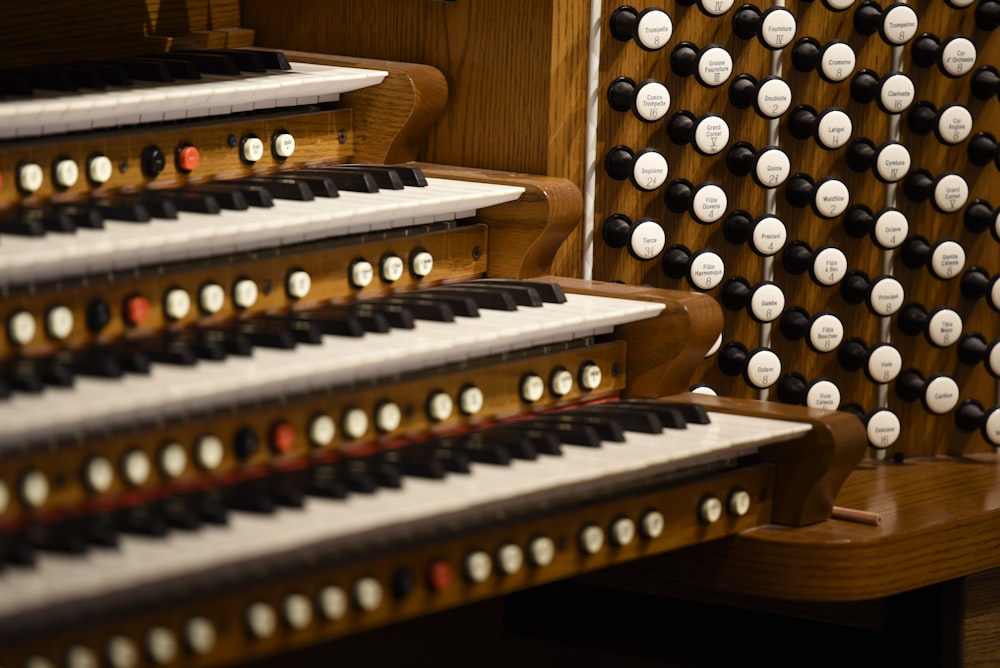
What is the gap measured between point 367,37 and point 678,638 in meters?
0.99

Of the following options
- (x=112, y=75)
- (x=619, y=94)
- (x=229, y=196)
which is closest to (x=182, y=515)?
(x=229, y=196)

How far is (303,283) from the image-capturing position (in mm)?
1984

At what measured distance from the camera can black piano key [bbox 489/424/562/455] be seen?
1.90m

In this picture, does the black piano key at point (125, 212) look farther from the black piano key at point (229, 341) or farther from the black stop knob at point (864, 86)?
the black stop knob at point (864, 86)

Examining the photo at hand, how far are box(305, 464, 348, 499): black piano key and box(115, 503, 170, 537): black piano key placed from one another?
17cm

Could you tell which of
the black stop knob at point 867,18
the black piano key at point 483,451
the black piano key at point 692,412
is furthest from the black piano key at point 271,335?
the black stop knob at point 867,18

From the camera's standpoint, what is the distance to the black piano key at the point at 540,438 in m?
1.90

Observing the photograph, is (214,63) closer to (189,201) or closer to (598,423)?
(189,201)

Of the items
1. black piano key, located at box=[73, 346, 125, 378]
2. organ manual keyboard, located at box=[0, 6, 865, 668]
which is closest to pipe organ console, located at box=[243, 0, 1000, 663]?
organ manual keyboard, located at box=[0, 6, 865, 668]

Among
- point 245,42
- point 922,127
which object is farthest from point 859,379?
point 245,42

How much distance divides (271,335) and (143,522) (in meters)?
0.32

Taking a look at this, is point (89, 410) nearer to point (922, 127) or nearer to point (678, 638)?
point (678, 638)

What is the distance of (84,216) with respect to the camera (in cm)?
183

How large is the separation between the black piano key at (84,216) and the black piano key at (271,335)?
0.19m
